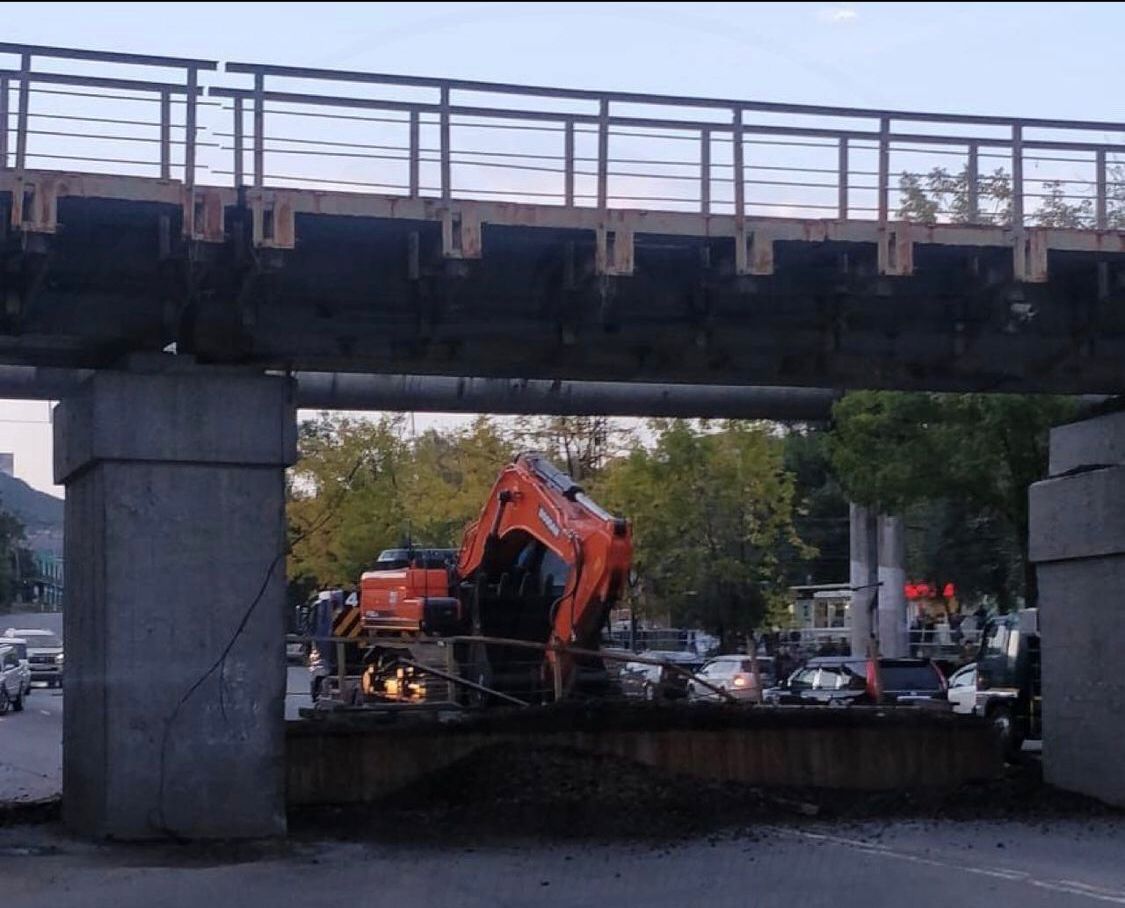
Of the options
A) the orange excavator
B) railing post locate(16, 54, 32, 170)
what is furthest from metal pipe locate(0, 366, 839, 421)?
railing post locate(16, 54, 32, 170)

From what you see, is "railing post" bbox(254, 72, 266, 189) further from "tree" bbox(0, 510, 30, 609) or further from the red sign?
"tree" bbox(0, 510, 30, 609)

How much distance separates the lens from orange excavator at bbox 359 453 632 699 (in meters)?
23.5

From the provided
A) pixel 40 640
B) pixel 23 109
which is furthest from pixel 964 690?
pixel 40 640

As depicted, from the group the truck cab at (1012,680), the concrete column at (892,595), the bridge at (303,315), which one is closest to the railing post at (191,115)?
the bridge at (303,315)

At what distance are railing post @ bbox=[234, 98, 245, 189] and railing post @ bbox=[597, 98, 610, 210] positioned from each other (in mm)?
3466

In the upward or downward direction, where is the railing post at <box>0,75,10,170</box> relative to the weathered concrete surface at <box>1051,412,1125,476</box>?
upward

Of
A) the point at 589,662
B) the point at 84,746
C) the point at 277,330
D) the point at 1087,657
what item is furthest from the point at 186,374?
the point at 1087,657

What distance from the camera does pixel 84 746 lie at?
1755 centimetres

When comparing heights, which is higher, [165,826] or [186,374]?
[186,374]

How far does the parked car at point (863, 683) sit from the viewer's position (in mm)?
31453

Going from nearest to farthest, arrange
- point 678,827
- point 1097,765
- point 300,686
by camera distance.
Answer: point 678,827, point 1097,765, point 300,686

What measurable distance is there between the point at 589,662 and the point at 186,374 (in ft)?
26.7

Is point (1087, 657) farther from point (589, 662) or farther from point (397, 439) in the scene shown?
point (397, 439)

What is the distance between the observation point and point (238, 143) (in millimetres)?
16766
